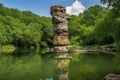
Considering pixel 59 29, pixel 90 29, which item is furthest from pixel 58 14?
pixel 90 29

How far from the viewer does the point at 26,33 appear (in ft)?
243

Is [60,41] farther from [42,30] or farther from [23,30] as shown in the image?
[42,30]

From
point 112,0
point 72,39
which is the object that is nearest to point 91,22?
point 72,39

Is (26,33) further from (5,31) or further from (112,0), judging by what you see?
(112,0)

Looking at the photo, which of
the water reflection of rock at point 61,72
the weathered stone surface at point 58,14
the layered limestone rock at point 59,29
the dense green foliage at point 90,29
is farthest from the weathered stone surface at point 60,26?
the water reflection of rock at point 61,72

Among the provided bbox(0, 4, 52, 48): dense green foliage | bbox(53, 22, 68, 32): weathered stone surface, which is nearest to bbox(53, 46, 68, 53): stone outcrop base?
bbox(53, 22, 68, 32): weathered stone surface

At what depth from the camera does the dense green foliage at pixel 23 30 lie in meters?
71.2

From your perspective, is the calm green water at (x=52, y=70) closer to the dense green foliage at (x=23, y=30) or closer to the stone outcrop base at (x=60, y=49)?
the stone outcrop base at (x=60, y=49)

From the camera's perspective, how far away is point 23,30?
7631 cm

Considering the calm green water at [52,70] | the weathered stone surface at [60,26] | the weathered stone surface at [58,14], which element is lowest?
the calm green water at [52,70]

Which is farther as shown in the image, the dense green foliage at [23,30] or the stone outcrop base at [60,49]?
the dense green foliage at [23,30]

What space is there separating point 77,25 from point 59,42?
33083 millimetres

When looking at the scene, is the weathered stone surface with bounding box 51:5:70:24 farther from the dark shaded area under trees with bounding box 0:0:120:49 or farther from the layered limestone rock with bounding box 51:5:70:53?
the dark shaded area under trees with bounding box 0:0:120:49

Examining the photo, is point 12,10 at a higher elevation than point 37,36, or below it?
higher
